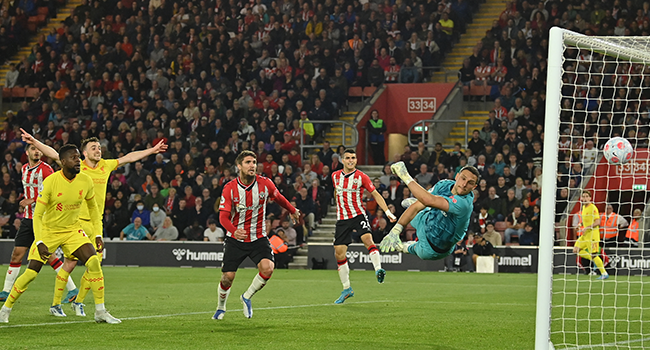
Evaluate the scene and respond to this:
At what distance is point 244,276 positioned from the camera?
18672mm

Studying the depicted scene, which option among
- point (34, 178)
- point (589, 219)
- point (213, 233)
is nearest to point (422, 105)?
point (213, 233)

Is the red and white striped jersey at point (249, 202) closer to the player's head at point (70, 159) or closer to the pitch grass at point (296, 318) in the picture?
the pitch grass at point (296, 318)

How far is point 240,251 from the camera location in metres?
10.2

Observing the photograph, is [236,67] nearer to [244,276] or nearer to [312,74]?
[312,74]

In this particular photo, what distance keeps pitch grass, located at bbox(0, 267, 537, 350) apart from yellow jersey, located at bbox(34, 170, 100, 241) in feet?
3.57

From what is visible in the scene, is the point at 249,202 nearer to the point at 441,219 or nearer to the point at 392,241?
the point at 392,241

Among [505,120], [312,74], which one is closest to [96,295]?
[505,120]

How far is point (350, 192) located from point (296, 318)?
3.69m

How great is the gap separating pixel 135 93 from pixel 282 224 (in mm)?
8408

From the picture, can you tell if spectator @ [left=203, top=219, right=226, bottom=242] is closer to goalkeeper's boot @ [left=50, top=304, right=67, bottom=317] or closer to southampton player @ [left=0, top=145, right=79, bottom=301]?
southampton player @ [left=0, top=145, right=79, bottom=301]

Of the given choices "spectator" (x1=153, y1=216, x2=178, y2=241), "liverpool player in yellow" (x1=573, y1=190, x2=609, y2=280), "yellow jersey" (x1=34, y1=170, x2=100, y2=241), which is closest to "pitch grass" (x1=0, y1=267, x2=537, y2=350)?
"yellow jersey" (x1=34, y1=170, x2=100, y2=241)

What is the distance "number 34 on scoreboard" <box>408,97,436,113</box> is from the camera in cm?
2609

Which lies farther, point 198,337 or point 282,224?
point 282,224

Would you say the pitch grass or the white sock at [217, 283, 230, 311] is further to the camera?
the white sock at [217, 283, 230, 311]
